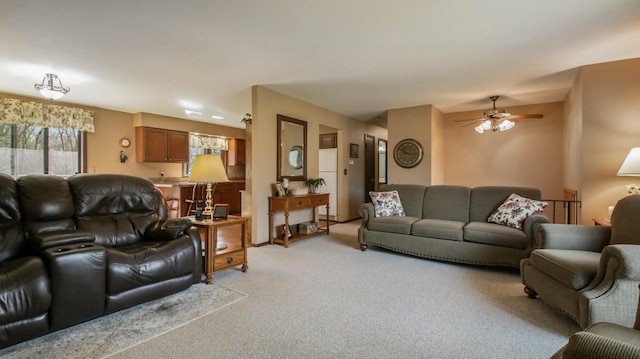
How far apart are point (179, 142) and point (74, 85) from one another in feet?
8.99

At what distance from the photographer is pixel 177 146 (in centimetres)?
702

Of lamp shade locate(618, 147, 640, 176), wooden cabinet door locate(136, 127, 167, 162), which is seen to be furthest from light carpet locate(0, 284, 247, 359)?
wooden cabinet door locate(136, 127, 167, 162)

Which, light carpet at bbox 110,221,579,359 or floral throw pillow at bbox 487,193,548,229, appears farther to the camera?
floral throw pillow at bbox 487,193,548,229

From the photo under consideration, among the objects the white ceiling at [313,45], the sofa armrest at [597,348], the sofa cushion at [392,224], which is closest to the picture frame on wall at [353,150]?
the white ceiling at [313,45]

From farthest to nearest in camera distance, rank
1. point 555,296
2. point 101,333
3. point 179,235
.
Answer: point 179,235
point 555,296
point 101,333

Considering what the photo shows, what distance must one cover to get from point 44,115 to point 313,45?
5210 millimetres

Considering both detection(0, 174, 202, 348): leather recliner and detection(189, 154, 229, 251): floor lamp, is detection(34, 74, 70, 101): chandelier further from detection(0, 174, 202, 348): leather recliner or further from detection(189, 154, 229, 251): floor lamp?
detection(189, 154, 229, 251): floor lamp

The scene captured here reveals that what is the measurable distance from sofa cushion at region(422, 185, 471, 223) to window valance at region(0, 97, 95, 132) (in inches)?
250

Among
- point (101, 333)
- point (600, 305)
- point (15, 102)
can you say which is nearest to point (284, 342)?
point (101, 333)

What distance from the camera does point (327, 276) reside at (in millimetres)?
3172

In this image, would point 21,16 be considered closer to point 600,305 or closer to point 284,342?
point 284,342

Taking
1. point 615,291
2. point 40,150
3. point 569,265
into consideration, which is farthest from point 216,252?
point 40,150

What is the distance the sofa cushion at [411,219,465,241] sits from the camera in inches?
141

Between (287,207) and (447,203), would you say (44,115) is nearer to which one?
(287,207)
